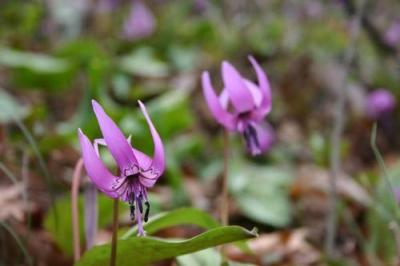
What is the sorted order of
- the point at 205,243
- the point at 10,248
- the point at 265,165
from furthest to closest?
1. the point at 265,165
2. the point at 10,248
3. the point at 205,243

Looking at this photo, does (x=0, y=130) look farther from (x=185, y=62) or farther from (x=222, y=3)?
(x=222, y=3)

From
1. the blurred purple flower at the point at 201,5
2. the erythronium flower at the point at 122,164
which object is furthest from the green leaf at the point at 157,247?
the blurred purple flower at the point at 201,5

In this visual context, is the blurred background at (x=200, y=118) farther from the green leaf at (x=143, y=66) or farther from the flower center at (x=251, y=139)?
the flower center at (x=251, y=139)

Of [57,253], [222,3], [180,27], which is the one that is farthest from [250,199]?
[222,3]

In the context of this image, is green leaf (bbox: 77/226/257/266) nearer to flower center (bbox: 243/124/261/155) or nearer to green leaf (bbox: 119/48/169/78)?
flower center (bbox: 243/124/261/155)

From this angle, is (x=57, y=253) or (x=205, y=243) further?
(x=57, y=253)

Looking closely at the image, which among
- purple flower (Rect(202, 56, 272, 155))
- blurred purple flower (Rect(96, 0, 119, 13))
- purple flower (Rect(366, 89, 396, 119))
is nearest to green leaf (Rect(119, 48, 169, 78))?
purple flower (Rect(366, 89, 396, 119))
